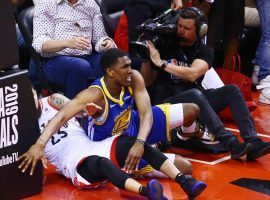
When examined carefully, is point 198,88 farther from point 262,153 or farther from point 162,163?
point 162,163

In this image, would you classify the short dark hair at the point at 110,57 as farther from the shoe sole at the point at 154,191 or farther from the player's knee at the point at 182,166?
the shoe sole at the point at 154,191

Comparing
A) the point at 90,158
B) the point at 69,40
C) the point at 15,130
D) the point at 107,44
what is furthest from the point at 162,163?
the point at 107,44

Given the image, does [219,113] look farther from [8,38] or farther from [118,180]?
[8,38]

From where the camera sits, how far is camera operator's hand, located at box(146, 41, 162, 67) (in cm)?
471

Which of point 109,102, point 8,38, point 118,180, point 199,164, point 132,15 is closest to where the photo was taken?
point 8,38

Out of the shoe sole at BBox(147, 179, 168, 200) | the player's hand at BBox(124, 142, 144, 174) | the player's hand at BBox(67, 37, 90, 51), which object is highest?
the player's hand at BBox(67, 37, 90, 51)

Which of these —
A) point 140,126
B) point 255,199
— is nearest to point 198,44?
point 140,126

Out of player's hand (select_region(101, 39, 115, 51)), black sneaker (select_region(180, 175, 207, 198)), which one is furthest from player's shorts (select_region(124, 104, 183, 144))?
player's hand (select_region(101, 39, 115, 51))

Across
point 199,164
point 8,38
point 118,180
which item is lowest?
point 199,164

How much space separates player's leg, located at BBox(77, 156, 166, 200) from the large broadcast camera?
1096 mm

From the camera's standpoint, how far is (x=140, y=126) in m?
4.11

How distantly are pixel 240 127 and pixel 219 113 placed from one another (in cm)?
65

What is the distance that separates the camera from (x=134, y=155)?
3.88 metres

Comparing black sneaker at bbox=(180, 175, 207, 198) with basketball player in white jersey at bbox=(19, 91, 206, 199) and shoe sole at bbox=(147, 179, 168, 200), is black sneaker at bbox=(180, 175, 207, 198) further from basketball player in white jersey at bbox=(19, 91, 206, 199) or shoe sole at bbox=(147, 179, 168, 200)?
shoe sole at bbox=(147, 179, 168, 200)
